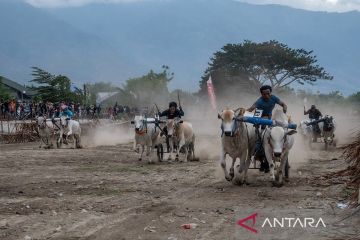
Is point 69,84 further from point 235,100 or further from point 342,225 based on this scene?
point 342,225

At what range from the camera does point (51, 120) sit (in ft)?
96.8

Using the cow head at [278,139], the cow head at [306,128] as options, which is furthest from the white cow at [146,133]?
the cow head at [306,128]

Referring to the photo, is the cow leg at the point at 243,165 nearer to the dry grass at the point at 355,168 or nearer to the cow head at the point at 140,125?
the dry grass at the point at 355,168

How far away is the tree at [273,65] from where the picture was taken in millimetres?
63969

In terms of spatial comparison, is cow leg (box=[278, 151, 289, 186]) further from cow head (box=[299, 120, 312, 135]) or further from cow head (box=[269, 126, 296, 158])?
cow head (box=[299, 120, 312, 135])

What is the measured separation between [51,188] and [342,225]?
730cm

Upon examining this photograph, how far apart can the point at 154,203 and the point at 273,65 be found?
54.7 meters

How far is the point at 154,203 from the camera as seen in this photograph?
38.3 feet

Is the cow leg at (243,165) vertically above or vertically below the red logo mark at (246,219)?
above

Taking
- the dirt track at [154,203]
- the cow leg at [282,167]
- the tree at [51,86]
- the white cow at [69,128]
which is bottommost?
the dirt track at [154,203]

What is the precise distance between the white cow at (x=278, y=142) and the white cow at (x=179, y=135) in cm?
631

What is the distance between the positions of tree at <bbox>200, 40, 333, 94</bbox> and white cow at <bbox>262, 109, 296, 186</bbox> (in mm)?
50466

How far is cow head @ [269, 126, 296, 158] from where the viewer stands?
13.5 metres

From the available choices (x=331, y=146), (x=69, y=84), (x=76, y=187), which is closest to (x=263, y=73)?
(x=69, y=84)
